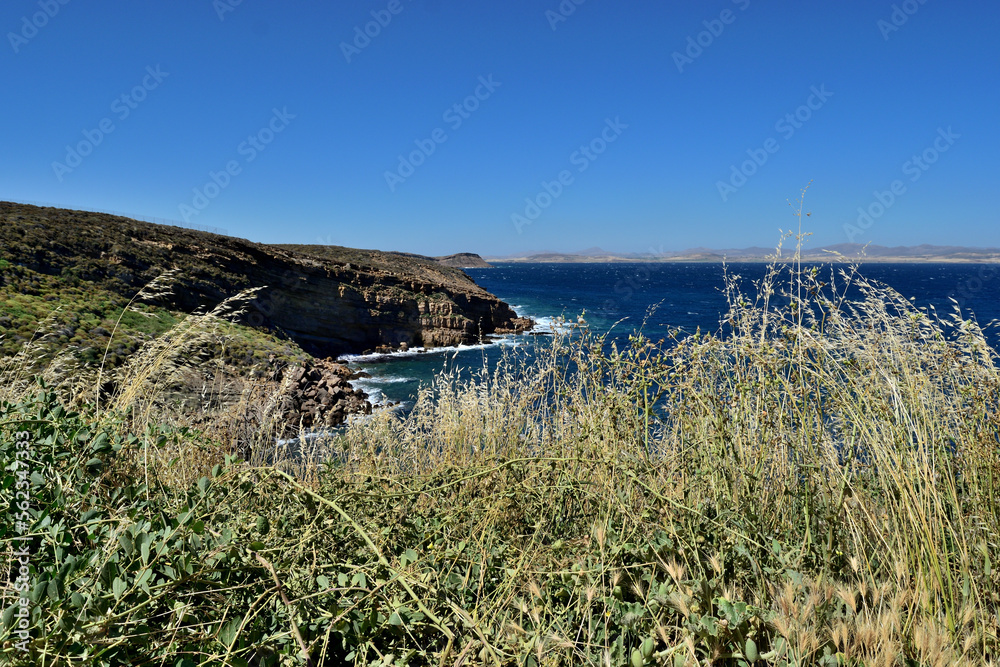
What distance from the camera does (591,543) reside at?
194cm

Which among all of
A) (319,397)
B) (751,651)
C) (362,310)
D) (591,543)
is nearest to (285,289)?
(362,310)

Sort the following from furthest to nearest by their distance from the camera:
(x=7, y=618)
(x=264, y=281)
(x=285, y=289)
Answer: (x=285, y=289) → (x=264, y=281) → (x=7, y=618)

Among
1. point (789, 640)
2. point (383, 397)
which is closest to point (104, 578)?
point (789, 640)

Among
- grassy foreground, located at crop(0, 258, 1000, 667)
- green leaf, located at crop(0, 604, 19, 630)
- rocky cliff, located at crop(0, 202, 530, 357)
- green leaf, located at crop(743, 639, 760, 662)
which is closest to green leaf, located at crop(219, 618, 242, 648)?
grassy foreground, located at crop(0, 258, 1000, 667)

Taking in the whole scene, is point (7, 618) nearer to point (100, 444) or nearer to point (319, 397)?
point (100, 444)

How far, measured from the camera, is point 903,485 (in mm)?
1898

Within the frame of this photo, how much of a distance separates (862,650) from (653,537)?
26.2 inches

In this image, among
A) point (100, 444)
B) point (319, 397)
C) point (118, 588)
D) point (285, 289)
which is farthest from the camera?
point (285, 289)

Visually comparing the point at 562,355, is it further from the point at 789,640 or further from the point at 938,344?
the point at 789,640

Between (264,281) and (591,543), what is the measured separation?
32.7m

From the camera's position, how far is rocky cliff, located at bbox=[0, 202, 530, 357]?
24094 millimetres

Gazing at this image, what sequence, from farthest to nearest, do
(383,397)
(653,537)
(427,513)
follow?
1. (383,397)
2. (427,513)
3. (653,537)

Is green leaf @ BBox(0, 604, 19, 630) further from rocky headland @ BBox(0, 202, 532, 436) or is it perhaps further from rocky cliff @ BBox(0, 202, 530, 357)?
rocky cliff @ BBox(0, 202, 530, 357)

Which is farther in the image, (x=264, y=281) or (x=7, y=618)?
(x=264, y=281)
